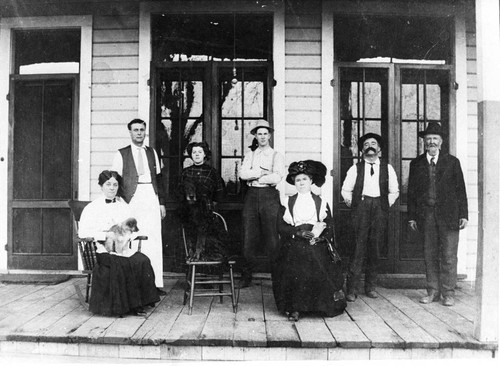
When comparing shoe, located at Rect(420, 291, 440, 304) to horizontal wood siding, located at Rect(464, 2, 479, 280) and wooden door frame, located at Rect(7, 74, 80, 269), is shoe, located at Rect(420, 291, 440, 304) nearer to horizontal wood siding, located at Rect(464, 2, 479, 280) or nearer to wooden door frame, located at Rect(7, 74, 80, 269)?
horizontal wood siding, located at Rect(464, 2, 479, 280)

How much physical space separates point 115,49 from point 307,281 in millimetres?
3359

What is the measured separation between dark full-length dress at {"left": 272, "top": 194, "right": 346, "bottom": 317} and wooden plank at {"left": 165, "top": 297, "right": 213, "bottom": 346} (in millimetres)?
641

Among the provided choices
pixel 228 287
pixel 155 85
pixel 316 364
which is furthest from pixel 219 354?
pixel 155 85

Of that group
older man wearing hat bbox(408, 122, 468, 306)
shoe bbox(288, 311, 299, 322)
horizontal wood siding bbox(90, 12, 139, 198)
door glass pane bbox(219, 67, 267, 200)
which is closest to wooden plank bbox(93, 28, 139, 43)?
horizontal wood siding bbox(90, 12, 139, 198)

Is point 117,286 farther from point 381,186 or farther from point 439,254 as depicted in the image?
point 439,254

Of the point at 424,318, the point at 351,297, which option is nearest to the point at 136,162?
the point at 351,297

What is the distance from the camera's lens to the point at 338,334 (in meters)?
3.21

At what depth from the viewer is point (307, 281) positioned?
370cm

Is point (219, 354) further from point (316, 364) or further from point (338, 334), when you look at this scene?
point (338, 334)

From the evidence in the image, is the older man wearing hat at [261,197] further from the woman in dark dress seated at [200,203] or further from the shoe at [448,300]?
the shoe at [448,300]

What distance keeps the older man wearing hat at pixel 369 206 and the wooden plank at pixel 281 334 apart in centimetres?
110

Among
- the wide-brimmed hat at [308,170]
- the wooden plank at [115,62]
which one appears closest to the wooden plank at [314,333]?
the wide-brimmed hat at [308,170]

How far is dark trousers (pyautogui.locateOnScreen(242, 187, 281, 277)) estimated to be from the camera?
4.61 m

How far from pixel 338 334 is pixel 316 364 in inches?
12.1
